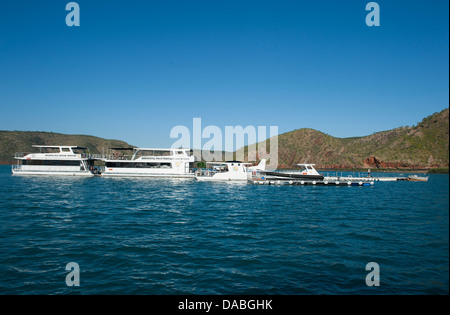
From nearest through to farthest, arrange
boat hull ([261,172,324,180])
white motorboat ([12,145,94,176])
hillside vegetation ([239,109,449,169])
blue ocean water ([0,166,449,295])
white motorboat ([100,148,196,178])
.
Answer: blue ocean water ([0,166,449,295]), boat hull ([261,172,324,180]), white motorboat ([100,148,196,178]), white motorboat ([12,145,94,176]), hillside vegetation ([239,109,449,169])

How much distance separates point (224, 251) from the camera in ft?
46.0

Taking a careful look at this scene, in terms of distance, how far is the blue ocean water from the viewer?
953 cm

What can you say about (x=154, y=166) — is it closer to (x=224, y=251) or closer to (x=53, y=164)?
(x=53, y=164)

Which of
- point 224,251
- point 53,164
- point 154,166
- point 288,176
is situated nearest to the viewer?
point 224,251

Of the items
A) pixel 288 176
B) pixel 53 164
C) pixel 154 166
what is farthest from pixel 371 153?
pixel 53 164

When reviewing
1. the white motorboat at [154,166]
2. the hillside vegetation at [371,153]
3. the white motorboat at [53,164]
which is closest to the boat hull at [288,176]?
the white motorboat at [154,166]

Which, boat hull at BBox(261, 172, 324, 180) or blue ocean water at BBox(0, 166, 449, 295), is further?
boat hull at BBox(261, 172, 324, 180)

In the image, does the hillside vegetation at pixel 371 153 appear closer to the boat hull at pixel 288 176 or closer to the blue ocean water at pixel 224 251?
the boat hull at pixel 288 176

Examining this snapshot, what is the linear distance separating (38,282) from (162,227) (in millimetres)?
9376

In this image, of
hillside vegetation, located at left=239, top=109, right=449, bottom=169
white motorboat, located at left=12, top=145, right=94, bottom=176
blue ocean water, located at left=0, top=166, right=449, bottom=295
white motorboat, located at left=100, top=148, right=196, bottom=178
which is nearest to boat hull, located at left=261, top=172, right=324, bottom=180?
white motorboat, located at left=100, top=148, right=196, bottom=178

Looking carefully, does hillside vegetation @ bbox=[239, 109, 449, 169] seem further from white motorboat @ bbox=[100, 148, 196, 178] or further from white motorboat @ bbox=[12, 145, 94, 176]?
white motorboat @ bbox=[12, 145, 94, 176]

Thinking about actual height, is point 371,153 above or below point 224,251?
above

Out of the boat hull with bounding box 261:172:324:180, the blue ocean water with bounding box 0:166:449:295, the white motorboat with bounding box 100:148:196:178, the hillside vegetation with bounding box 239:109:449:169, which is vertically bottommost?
the blue ocean water with bounding box 0:166:449:295
